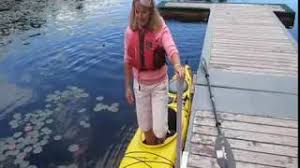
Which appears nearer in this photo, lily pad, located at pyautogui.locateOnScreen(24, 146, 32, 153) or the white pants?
the white pants

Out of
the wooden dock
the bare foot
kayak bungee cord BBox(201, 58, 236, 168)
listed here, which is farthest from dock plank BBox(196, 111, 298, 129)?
the bare foot

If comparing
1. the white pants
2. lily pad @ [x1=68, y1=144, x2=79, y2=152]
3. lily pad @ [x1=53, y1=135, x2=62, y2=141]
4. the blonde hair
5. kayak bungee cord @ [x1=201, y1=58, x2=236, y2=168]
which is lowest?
lily pad @ [x1=68, y1=144, x2=79, y2=152]

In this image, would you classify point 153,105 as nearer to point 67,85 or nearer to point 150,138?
point 150,138

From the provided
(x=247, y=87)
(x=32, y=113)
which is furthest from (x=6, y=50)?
(x=247, y=87)

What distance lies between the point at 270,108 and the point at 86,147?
120 inches

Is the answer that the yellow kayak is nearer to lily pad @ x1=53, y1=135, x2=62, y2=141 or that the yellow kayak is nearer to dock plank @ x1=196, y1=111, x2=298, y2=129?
dock plank @ x1=196, y1=111, x2=298, y2=129

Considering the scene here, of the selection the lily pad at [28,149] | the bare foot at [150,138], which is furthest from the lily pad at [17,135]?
the bare foot at [150,138]

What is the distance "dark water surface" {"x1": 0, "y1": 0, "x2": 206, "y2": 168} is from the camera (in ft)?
20.3

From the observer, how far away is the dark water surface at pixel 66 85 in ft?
20.3

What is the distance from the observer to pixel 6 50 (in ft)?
35.0

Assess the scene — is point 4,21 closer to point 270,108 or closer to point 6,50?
point 6,50

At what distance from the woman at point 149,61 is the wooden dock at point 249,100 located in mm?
544

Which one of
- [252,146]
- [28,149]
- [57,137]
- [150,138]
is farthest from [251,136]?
[28,149]

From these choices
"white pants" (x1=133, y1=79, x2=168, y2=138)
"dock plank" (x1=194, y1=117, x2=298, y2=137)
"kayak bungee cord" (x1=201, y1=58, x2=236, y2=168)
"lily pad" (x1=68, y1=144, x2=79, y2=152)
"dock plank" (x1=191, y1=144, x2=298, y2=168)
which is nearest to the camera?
"kayak bungee cord" (x1=201, y1=58, x2=236, y2=168)
